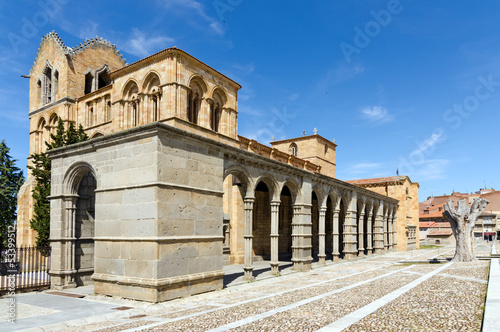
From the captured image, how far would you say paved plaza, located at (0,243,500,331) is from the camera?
26.3 feet

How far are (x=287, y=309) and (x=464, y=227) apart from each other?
18.6 meters

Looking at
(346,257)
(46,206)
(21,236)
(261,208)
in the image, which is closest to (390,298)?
(346,257)

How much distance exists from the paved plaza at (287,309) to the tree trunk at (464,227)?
9.75 metres

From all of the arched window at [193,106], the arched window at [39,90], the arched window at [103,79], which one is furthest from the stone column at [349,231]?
the arched window at [39,90]

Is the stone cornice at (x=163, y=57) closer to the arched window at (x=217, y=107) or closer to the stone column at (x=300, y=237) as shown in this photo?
the arched window at (x=217, y=107)

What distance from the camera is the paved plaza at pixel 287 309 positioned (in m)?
8.01

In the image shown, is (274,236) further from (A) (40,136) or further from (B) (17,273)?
(A) (40,136)

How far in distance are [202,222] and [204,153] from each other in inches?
91.4

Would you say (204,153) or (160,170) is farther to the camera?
(204,153)

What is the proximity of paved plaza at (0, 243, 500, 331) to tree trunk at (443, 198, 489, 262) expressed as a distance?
9.75 metres

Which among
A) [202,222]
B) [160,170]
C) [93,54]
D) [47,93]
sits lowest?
[202,222]

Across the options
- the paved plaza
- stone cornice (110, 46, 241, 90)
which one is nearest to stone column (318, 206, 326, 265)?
the paved plaza

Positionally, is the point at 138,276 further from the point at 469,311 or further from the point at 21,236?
the point at 21,236

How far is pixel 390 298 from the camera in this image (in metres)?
11.0
